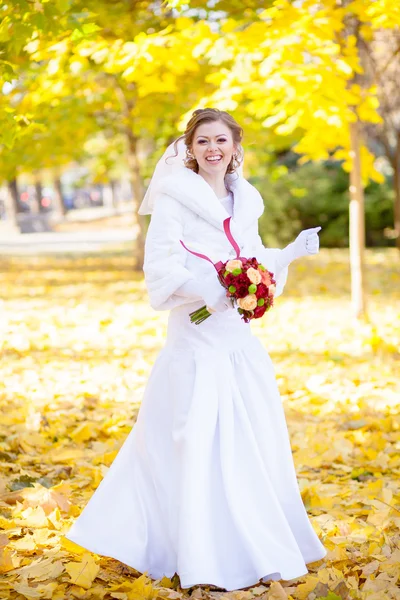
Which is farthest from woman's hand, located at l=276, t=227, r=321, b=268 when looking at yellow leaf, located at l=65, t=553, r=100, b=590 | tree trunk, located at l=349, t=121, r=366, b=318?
tree trunk, located at l=349, t=121, r=366, b=318

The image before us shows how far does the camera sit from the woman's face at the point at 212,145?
3.13 metres

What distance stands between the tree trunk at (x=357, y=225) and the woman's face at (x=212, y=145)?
5.62 metres

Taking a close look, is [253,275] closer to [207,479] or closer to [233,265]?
[233,265]

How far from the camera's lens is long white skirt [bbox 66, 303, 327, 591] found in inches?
119

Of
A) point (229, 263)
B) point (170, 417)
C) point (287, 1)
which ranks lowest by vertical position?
point (170, 417)

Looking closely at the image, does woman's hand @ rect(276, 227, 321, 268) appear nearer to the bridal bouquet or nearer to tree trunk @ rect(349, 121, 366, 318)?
the bridal bouquet

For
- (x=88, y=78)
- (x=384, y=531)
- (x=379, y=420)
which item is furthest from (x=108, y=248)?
(x=384, y=531)

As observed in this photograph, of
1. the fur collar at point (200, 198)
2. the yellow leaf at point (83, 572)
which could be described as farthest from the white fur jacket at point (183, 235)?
the yellow leaf at point (83, 572)

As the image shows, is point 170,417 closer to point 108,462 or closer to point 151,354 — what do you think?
point 108,462

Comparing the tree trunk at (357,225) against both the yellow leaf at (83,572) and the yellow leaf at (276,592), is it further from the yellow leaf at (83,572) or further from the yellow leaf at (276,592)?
the yellow leaf at (83,572)

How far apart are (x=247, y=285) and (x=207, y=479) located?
0.83 m

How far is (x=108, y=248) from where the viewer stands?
851 inches

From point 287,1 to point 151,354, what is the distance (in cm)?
348

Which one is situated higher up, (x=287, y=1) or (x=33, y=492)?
Answer: (x=287, y=1)
